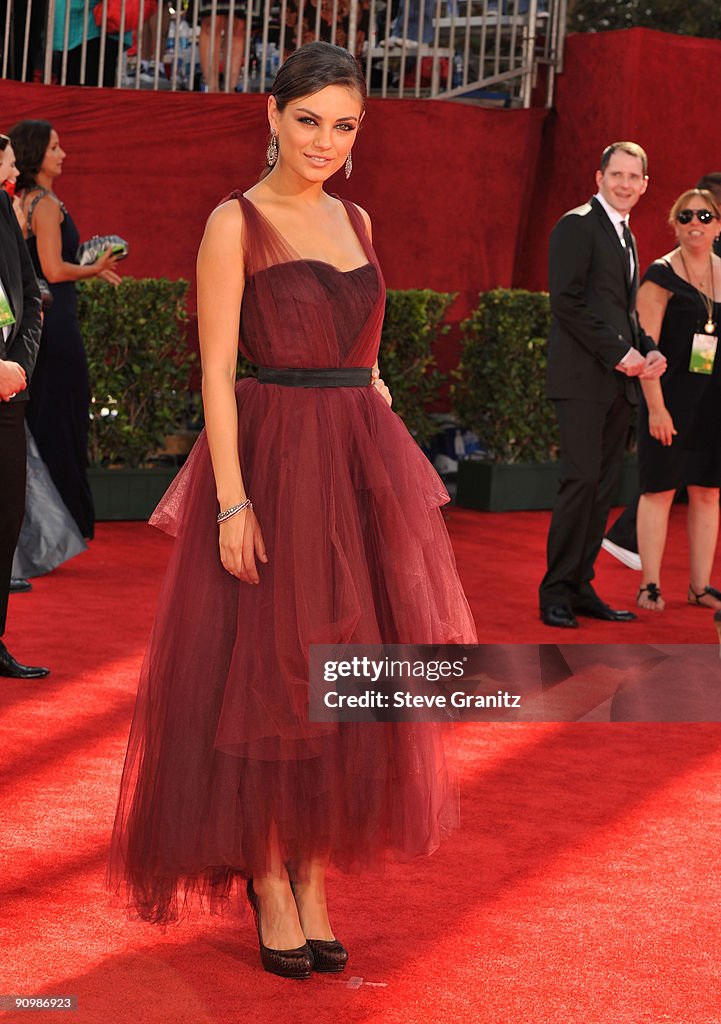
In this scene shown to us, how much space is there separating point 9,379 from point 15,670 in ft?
3.43

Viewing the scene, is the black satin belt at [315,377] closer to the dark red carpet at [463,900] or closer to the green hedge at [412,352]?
the dark red carpet at [463,900]

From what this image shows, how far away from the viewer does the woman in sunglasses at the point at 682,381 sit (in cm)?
617

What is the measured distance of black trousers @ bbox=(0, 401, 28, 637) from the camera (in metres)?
4.59

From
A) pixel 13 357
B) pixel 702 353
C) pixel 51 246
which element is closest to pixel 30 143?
pixel 51 246

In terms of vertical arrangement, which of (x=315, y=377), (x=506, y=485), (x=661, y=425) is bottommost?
(x=506, y=485)

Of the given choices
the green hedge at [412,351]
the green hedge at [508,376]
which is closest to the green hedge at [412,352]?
the green hedge at [412,351]

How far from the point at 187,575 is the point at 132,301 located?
592 centimetres

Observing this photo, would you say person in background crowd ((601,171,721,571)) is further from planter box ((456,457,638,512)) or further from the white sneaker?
planter box ((456,457,638,512))

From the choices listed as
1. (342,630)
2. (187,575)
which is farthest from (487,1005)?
(187,575)

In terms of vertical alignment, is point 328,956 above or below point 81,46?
below

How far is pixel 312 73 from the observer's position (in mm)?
2725

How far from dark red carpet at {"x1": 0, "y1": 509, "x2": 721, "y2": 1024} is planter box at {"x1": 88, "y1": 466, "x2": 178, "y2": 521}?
3.49 m

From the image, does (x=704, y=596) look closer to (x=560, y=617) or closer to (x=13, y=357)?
(x=560, y=617)

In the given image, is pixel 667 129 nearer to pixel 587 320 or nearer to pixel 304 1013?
pixel 587 320
